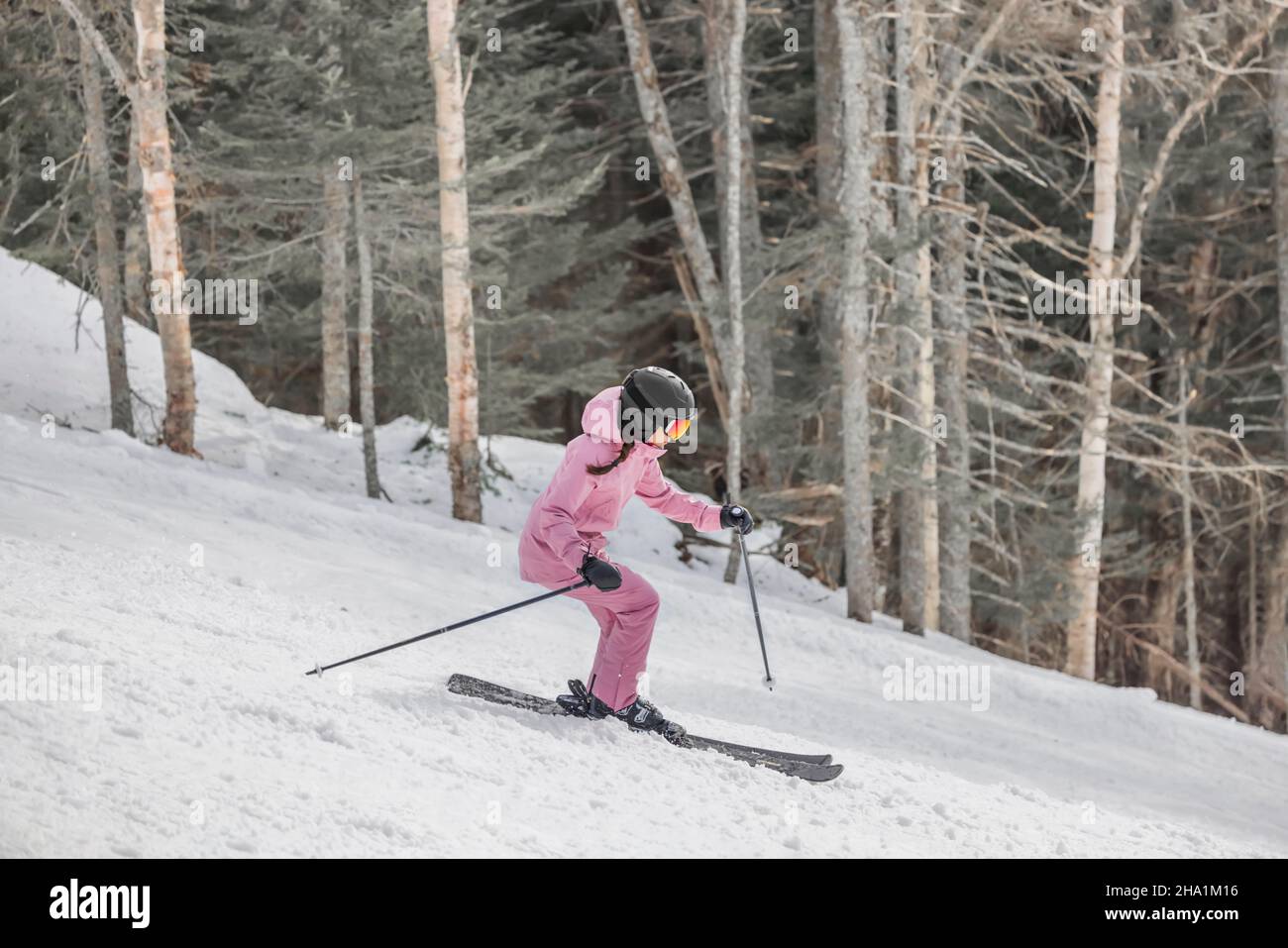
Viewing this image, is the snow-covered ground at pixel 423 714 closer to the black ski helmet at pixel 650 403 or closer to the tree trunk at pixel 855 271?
the tree trunk at pixel 855 271

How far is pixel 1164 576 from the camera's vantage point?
22500mm

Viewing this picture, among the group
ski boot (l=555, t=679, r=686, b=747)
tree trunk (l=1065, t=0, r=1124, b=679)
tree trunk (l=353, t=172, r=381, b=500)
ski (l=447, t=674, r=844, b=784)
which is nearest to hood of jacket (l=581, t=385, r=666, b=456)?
ski boot (l=555, t=679, r=686, b=747)

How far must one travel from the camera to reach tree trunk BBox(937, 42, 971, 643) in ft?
47.3

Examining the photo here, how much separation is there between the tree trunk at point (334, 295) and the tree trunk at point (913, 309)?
6.76 metres

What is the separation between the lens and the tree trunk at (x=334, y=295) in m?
15.5

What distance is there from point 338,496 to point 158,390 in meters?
4.46

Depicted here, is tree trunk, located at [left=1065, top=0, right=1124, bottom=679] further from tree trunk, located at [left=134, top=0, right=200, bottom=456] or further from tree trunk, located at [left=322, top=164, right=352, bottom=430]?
tree trunk, located at [left=134, top=0, right=200, bottom=456]

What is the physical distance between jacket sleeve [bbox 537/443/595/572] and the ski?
1.03 m

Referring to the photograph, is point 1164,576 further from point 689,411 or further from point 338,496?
point 689,411

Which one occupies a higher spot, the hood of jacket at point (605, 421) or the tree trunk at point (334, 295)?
the tree trunk at point (334, 295)
